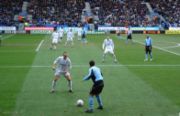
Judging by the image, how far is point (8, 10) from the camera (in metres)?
81.2

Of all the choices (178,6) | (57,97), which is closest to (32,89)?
(57,97)

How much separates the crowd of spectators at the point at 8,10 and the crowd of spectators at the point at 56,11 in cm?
239

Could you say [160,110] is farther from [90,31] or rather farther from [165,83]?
[90,31]

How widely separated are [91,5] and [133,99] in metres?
68.0

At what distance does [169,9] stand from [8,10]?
1223 inches

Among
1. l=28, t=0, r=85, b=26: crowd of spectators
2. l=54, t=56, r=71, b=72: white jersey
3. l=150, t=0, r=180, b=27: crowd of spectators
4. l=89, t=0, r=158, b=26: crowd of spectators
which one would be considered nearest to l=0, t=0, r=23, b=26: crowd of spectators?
l=28, t=0, r=85, b=26: crowd of spectators

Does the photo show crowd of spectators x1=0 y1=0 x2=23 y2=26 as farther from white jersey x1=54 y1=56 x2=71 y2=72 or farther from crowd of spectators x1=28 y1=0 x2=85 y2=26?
white jersey x1=54 y1=56 x2=71 y2=72

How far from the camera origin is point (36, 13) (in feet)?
A: 266

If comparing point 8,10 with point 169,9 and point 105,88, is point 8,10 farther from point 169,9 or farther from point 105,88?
point 105,88

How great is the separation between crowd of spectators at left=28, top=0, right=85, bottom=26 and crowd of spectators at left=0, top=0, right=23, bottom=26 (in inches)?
94.0

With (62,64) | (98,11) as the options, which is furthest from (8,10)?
(62,64)

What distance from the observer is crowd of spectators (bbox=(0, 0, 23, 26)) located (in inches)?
3027

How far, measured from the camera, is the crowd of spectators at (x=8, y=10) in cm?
7689

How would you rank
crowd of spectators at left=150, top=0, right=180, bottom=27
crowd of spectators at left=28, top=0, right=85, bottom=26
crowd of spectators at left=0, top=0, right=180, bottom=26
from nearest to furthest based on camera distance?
crowd of spectators at left=28, top=0, right=85, bottom=26
crowd of spectators at left=0, top=0, right=180, bottom=26
crowd of spectators at left=150, top=0, right=180, bottom=27
